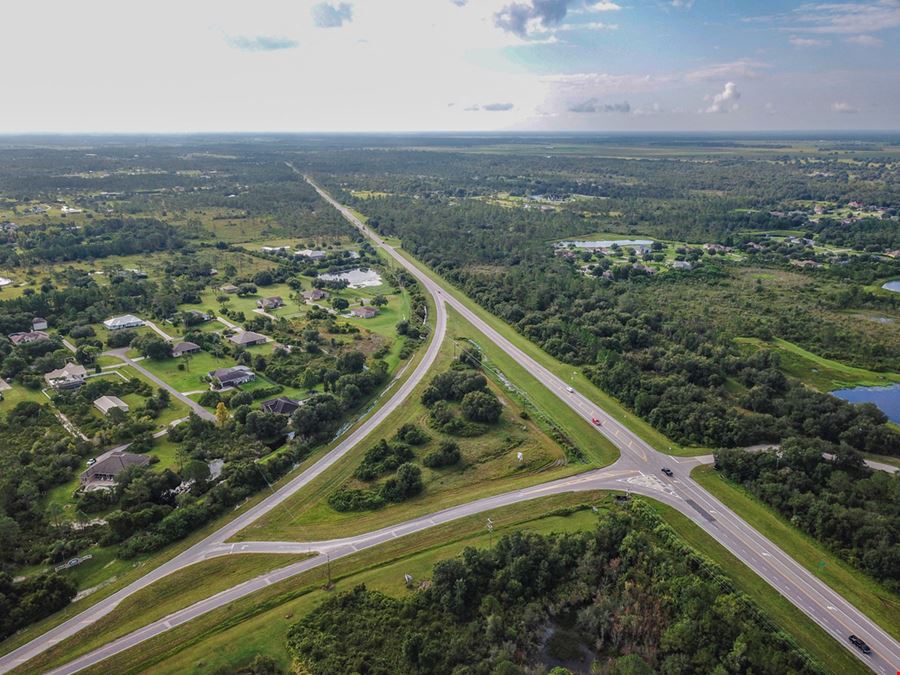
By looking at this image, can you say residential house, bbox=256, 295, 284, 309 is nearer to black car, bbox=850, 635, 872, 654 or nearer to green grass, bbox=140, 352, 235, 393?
green grass, bbox=140, 352, 235, 393

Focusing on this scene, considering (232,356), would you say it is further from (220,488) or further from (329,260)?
(329,260)

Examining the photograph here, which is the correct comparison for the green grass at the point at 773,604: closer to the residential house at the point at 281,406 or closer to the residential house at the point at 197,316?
the residential house at the point at 281,406

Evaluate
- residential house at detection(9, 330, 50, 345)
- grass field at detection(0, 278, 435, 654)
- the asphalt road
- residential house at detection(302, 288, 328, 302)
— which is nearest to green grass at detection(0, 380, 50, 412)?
residential house at detection(9, 330, 50, 345)

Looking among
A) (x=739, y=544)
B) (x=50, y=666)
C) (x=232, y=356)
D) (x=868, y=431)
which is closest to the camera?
(x=50, y=666)

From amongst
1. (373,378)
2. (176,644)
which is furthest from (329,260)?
(176,644)

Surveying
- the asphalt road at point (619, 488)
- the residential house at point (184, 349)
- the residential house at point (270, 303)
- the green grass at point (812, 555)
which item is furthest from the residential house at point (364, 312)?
the green grass at point (812, 555)

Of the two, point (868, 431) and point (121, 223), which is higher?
point (121, 223)
